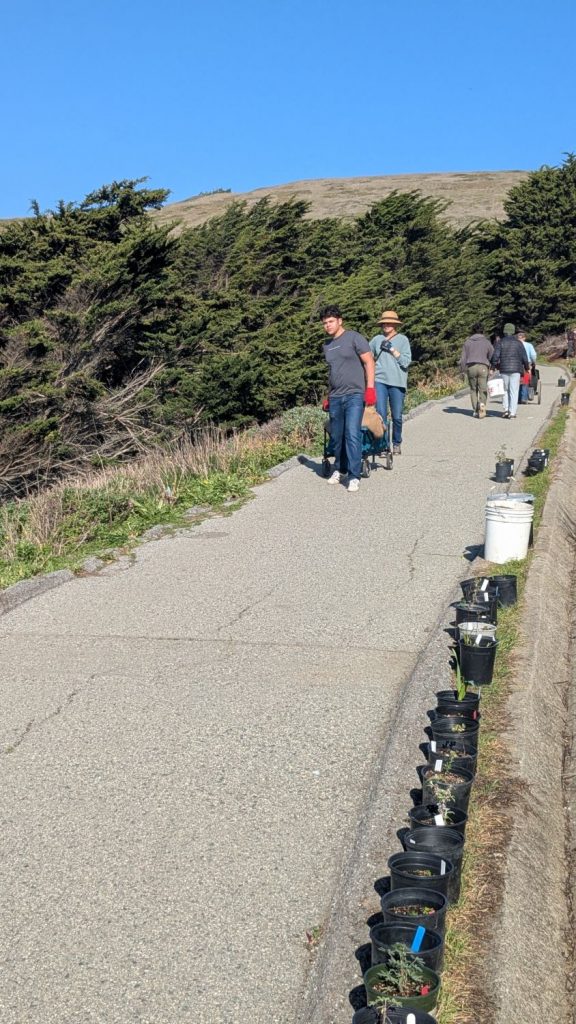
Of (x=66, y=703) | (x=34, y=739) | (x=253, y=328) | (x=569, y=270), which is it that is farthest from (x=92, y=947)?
(x=569, y=270)

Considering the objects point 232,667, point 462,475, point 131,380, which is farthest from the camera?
point 131,380

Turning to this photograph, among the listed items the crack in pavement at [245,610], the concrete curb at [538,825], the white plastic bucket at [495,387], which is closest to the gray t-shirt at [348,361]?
the concrete curb at [538,825]

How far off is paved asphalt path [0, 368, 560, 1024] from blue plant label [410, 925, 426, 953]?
27 cm

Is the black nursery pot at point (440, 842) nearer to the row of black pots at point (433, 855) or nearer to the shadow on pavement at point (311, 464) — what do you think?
the row of black pots at point (433, 855)

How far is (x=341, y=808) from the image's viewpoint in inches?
164

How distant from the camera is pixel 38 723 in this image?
16.9 feet

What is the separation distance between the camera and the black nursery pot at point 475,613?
622 centimetres

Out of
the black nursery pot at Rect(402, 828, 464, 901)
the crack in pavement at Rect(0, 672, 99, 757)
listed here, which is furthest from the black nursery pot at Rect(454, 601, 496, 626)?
the black nursery pot at Rect(402, 828, 464, 901)

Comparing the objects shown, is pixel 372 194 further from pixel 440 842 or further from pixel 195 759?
pixel 440 842

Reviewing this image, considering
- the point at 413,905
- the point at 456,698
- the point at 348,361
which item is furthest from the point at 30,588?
the point at 413,905

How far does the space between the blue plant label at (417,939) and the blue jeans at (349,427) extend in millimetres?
8749

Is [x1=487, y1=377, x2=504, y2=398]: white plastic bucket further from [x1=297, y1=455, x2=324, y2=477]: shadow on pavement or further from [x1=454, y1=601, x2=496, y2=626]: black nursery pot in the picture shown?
[x1=454, y1=601, x2=496, y2=626]: black nursery pot

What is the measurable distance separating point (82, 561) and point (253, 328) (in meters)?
14.3

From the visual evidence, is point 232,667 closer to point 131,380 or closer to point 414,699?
point 414,699
